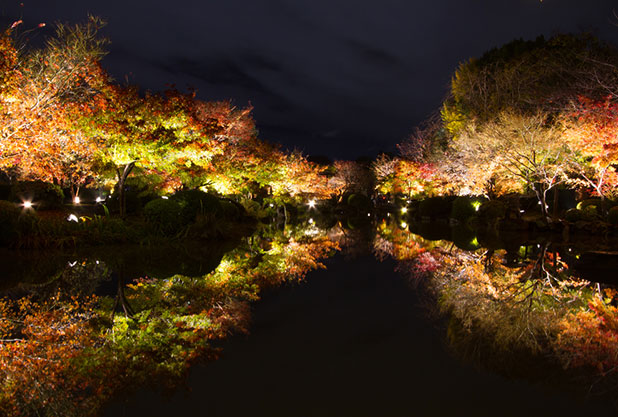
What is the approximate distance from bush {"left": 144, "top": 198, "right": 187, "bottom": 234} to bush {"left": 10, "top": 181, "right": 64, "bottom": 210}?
845cm

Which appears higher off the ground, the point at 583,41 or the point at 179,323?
the point at 583,41

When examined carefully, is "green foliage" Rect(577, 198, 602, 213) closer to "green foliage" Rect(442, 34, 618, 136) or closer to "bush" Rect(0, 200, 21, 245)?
"green foliage" Rect(442, 34, 618, 136)

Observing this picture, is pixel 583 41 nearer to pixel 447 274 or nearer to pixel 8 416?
pixel 447 274

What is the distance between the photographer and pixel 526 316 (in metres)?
4.94

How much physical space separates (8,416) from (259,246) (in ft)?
30.5

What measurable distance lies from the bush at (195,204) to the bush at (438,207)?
20.4 metres

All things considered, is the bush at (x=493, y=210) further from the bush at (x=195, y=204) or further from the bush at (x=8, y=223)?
the bush at (x=8, y=223)

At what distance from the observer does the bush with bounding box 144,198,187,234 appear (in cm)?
1195

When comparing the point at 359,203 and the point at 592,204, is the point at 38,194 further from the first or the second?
the point at 359,203

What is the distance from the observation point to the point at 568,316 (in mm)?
4918

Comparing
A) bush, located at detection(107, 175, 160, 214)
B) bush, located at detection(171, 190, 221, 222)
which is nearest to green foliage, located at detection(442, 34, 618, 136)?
bush, located at detection(171, 190, 221, 222)

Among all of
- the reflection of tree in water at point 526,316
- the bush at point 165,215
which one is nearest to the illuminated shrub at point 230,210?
the bush at point 165,215

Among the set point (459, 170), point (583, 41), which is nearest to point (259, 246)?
point (459, 170)

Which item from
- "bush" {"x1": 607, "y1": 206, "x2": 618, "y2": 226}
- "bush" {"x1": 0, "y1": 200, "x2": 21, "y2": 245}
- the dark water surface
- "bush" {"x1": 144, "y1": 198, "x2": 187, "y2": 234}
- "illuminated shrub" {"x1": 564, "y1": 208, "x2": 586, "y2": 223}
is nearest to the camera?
the dark water surface
